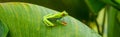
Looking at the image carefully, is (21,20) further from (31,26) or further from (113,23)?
(113,23)

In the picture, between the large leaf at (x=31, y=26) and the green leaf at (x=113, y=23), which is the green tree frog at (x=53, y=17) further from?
the green leaf at (x=113, y=23)

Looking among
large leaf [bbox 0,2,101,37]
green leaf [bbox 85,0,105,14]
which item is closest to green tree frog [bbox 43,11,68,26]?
large leaf [bbox 0,2,101,37]

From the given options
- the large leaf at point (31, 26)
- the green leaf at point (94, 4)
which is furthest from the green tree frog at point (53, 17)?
the green leaf at point (94, 4)

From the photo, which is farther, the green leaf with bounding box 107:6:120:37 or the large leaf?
the green leaf with bounding box 107:6:120:37

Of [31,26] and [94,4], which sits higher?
[94,4]

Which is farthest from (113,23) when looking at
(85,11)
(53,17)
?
(53,17)

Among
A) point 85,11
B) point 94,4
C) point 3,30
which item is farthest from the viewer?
point 85,11

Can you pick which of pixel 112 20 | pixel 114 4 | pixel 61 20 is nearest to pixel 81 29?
pixel 61 20

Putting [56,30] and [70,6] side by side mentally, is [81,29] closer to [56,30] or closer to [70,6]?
[56,30]

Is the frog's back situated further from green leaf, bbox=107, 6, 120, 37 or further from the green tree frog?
green leaf, bbox=107, 6, 120, 37
